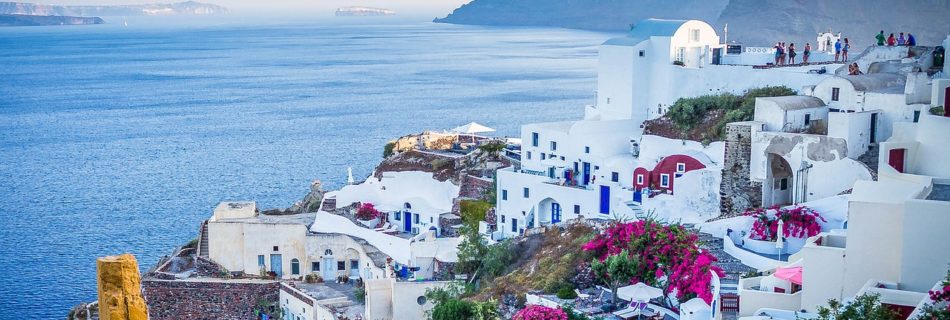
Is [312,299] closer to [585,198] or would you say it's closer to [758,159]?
[585,198]

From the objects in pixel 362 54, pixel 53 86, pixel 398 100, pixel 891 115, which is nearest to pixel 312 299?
pixel 891 115

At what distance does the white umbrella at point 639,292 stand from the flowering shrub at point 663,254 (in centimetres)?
45

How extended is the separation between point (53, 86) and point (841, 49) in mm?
101974

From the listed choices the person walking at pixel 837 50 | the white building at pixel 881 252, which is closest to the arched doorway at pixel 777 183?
the person walking at pixel 837 50

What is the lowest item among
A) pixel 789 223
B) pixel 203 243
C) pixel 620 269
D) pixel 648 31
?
pixel 203 243

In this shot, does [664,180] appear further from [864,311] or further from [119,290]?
[119,290]

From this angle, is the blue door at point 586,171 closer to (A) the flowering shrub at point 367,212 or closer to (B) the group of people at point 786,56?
(B) the group of people at point 786,56

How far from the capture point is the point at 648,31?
35.2 meters

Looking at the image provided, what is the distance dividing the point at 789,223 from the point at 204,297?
54.2 feet

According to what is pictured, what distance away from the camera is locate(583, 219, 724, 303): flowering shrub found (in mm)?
20828

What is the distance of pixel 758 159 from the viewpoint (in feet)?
91.6

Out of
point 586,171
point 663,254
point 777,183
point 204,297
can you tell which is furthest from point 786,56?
point 204,297

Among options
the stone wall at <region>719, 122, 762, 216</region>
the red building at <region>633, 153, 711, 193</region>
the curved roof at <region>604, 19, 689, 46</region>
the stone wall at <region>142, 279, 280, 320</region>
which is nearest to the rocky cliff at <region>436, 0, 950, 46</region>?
the curved roof at <region>604, 19, 689, 46</region>

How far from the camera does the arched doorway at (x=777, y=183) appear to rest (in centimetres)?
2792
